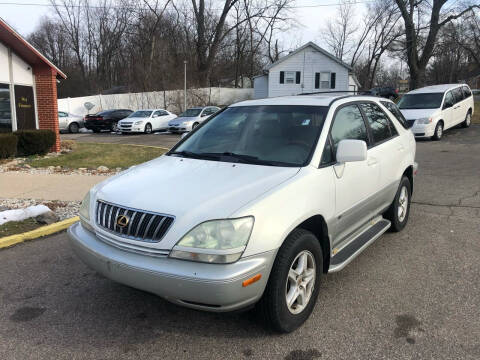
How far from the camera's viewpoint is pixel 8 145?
1086 centimetres

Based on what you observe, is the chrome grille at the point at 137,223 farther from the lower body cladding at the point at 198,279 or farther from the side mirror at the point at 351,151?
the side mirror at the point at 351,151

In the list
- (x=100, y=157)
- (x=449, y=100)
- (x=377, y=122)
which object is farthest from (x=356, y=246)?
(x=449, y=100)

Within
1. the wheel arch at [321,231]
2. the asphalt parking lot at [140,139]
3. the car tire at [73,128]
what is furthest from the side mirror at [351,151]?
the car tire at [73,128]

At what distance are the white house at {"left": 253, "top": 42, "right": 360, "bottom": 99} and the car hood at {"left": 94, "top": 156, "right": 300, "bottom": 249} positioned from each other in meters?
34.7

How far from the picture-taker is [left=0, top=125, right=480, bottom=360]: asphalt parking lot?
9.27 ft

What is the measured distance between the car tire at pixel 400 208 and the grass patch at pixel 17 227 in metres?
4.53

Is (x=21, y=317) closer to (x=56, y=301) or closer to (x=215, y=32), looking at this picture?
(x=56, y=301)

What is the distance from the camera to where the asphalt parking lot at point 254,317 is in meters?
2.83

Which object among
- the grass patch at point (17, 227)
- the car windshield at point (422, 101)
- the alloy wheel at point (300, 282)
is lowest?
the grass patch at point (17, 227)

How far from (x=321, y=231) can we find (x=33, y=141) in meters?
10.9

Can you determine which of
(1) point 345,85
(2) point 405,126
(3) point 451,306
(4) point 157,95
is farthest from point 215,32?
(3) point 451,306

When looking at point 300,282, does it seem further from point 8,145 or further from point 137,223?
point 8,145

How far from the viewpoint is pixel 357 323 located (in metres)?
3.14

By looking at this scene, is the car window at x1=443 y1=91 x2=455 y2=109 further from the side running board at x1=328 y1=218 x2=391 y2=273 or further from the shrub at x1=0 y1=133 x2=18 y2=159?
the shrub at x1=0 y1=133 x2=18 y2=159
